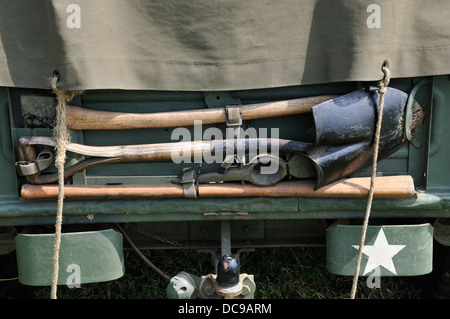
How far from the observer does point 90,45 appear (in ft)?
7.59

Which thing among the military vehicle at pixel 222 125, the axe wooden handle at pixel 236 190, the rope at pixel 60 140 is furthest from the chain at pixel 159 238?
the rope at pixel 60 140

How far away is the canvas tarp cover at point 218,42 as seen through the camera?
2.31 m

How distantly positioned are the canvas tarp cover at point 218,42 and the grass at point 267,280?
1.50m

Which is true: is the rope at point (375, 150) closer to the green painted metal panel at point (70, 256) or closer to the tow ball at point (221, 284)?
the tow ball at point (221, 284)

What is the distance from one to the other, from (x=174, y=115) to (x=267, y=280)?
1.48 metres

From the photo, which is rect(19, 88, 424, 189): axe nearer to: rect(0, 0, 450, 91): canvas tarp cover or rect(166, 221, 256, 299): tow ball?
rect(0, 0, 450, 91): canvas tarp cover

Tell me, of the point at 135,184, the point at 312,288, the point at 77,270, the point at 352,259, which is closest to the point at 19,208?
the point at 77,270

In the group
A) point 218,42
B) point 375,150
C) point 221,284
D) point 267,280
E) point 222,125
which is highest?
point 218,42

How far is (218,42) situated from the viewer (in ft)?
7.75

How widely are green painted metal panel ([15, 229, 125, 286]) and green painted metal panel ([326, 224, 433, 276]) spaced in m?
1.14

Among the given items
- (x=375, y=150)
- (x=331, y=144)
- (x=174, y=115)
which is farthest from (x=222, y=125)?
(x=375, y=150)

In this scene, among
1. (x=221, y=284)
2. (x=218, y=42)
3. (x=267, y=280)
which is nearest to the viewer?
(x=218, y=42)

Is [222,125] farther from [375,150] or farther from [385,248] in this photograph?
[385,248]

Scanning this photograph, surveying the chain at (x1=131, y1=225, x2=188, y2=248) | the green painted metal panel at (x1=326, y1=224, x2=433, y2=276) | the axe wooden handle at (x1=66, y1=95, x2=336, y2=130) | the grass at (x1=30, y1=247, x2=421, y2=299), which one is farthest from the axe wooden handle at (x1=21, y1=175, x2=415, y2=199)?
the grass at (x1=30, y1=247, x2=421, y2=299)
